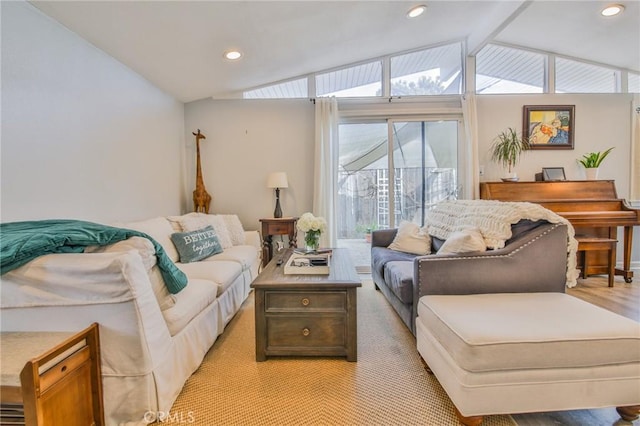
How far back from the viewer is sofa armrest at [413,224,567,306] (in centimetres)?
191

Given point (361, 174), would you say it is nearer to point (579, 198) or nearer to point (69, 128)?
point (579, 198)

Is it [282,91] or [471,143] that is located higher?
[282,91]

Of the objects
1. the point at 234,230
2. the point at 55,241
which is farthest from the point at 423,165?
the point at 55,241

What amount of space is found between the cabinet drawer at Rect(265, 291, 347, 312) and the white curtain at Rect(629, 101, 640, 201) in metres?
4.62

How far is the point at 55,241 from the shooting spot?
139 cm

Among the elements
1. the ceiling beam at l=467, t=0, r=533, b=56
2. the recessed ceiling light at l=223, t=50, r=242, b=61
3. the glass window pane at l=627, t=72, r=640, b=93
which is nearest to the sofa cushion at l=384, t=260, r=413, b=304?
the recessed ceiling light at l=223, t=50, r=242, b=61

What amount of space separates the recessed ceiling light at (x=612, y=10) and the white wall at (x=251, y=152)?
319 cm

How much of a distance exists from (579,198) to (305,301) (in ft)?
12.5

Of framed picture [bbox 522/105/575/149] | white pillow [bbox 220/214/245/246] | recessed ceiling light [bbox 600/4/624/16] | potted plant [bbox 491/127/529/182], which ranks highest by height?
recessed ceiling light [bbox 600/4/624/16]

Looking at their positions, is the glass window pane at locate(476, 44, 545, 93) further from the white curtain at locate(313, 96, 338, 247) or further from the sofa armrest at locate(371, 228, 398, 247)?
the sofa armrest at locate(371, 228, 398, 247)

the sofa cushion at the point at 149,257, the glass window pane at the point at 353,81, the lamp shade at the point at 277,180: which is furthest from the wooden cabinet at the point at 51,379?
the glass window pane at the point at 353,81

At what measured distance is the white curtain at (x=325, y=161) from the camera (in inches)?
160

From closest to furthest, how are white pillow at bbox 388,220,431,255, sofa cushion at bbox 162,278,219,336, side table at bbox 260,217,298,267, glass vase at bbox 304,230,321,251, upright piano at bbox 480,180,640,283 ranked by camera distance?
1. sofa cushion at bbox 162,278,219,336
2. glass vase at bbox 304,230,321,251
3. white pillow at bbox 388,220,431,255
4. upright piano at bbox 480,180,640,283
5. side table at bbox 260,217,298,267

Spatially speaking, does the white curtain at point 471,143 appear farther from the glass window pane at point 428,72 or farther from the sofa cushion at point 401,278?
the sofa cushion at point 401,278
